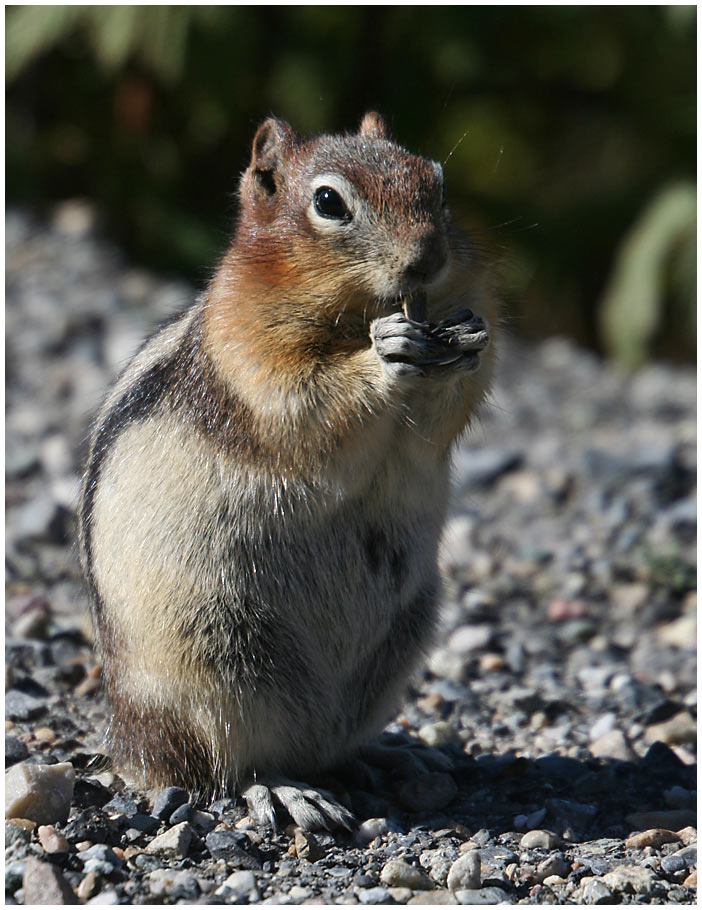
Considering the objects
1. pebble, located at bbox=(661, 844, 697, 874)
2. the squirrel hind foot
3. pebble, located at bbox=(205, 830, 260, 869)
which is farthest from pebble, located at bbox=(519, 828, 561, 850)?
pebble, located at bbox=(205, 830, 260, 869)

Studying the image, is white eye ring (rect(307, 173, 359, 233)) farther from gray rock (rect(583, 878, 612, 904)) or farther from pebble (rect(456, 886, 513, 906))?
gray rock (rect(583, 878, 612, 904))

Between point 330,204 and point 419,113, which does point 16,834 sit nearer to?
point 330,204

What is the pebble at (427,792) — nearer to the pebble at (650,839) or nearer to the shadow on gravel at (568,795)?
the shadow on gravel at (568,795)

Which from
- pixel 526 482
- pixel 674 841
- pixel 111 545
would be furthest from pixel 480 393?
pixel 526 482

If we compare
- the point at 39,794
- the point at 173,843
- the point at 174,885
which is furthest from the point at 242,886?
the point at 39,794

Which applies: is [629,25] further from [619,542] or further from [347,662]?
[347,662]

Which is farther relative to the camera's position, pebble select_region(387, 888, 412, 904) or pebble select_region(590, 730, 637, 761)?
pebble select_region(590, 730, 637, 761)
